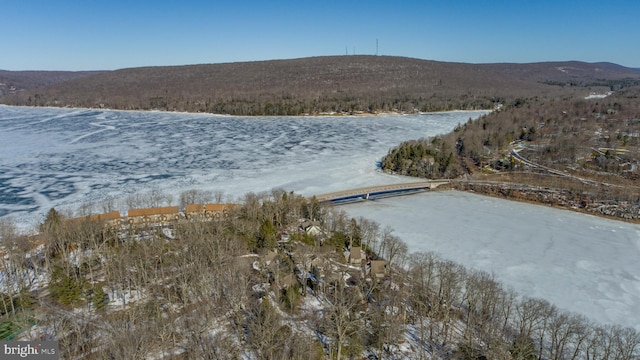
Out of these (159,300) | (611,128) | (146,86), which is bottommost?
(159,300)

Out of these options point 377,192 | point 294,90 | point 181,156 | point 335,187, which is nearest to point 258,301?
point 335,187

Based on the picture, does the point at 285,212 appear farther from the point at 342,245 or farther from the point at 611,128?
the point at 611,128

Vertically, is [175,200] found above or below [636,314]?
above

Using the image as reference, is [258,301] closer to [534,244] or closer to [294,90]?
[534,244]

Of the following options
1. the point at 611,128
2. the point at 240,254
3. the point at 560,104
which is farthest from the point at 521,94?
the point at 240,254

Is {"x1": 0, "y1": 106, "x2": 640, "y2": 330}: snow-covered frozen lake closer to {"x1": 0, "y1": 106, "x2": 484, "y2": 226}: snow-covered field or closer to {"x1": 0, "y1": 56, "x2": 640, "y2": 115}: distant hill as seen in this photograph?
{"x1": 0, "y1": 106, "x2": 484, "y2": 226}: snow-covered field

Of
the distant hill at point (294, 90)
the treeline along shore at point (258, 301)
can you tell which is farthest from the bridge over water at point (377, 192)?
the distant hill at point (294, 90)

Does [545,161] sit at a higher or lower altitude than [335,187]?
higher

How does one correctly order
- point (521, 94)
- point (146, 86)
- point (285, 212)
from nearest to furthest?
1. point (285, 212)
2. point (521, 94)
3. point (146, 86)
